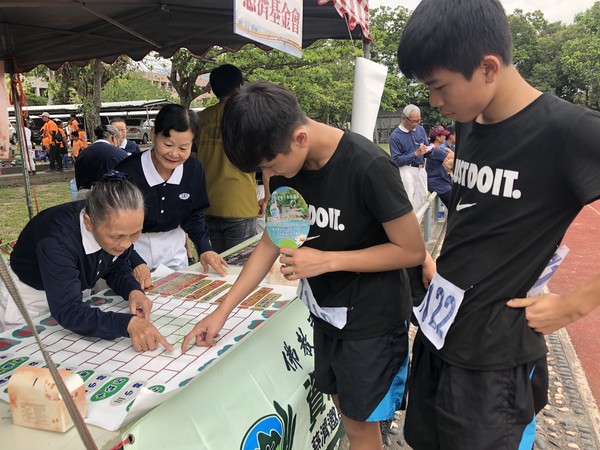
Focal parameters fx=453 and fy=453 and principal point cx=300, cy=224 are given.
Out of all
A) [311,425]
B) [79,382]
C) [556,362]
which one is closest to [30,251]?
[79,382]

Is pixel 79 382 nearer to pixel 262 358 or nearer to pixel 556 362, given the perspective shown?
pixel 262 358

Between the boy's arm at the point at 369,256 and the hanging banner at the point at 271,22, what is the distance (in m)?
0.96

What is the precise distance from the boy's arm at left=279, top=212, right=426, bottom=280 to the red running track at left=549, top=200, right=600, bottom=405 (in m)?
0.47

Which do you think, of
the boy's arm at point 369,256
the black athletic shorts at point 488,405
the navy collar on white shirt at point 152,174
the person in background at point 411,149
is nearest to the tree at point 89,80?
the person in background at point 411,149

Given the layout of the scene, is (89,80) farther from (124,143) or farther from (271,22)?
(271,22)

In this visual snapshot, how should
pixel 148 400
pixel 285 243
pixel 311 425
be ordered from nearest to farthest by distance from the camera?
pixel 148 400
pixel 285 243
pixel 311 425

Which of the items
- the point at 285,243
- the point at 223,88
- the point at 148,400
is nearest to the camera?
the point at 148,400

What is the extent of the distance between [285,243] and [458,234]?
464 millimetres

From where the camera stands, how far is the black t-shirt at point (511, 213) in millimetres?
874

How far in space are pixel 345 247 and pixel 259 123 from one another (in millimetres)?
428

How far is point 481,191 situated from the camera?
103 cm

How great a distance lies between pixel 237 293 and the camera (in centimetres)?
146

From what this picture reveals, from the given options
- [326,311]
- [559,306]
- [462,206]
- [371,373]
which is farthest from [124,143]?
[559,306]

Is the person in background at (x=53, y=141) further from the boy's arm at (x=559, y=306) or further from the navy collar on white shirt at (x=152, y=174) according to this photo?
the boy's arm at (x=559, y=306)
